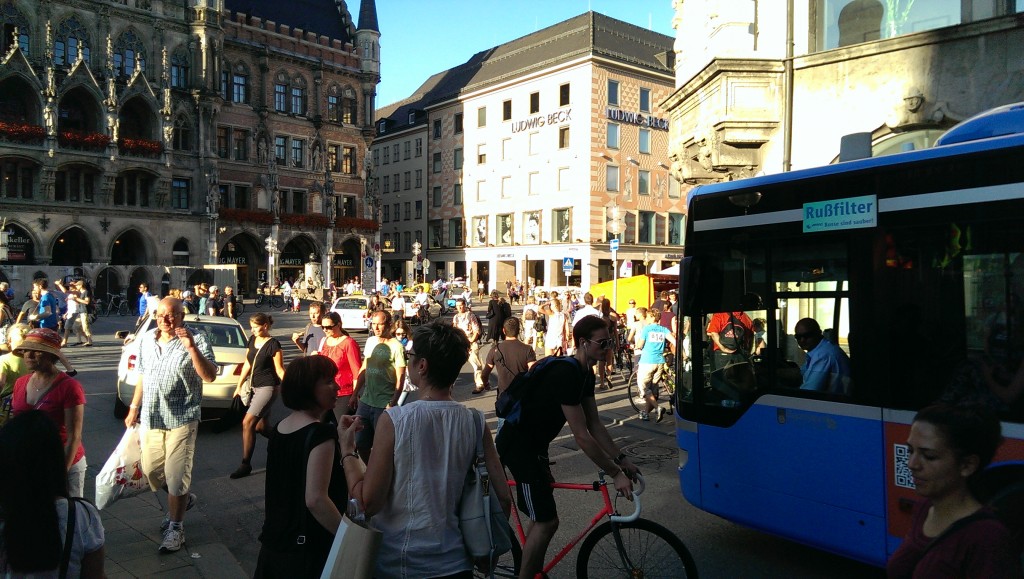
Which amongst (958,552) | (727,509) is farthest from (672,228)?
(958,552)

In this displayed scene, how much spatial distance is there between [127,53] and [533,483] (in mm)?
50466

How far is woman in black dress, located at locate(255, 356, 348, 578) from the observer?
318 centimetres

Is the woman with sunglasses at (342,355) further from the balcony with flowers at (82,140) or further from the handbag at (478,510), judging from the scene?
the balcony with flowers at (82,140)

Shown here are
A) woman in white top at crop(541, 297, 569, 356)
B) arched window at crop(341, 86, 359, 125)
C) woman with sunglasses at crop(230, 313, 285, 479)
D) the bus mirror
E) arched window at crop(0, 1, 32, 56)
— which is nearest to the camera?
the bus mirror

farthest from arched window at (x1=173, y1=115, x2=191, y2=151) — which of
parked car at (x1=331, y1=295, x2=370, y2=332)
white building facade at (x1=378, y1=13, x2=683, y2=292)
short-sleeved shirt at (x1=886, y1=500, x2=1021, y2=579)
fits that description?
short-sleeved shirt at (x1=886, y1=500, x2=1021, y2=579)

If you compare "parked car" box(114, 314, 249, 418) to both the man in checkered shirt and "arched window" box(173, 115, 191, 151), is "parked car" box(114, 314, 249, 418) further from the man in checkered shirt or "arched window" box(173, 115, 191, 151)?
"arched window" box(173, 115, 191, 151)

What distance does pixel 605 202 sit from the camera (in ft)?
173

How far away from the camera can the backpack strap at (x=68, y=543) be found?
257 centimetres

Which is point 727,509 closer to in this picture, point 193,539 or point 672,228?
point 193,539

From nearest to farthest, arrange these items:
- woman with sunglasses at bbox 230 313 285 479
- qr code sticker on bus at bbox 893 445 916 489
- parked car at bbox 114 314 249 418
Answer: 1. qr code sticker on bus at bbox 893 445 916 489
2. woman with sunglasses at bbox 230 313 285 479
3. parked car at bbox 114 314 249 418

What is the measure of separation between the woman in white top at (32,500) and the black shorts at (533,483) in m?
2.22

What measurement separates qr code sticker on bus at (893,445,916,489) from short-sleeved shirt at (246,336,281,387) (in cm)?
579

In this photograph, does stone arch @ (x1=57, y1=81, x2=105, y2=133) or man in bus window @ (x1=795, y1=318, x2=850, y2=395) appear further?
stone arch @ (x1=57, y1=81, x2=105, y2=133)

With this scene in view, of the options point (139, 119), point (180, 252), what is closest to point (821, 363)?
point (180, 252)
